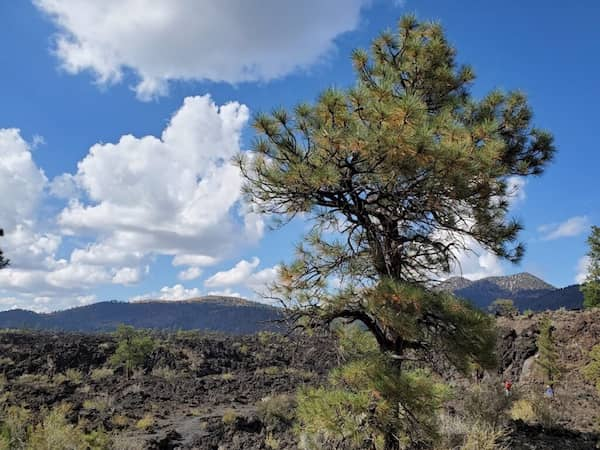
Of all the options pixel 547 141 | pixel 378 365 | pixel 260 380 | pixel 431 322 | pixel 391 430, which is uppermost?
pixel 547 141

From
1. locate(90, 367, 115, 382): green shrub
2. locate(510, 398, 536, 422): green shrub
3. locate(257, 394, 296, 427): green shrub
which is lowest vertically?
locate(257, 394, 296, 427): green shrub

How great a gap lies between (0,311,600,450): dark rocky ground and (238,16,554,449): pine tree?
1.26 meters

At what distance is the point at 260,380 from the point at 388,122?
71.0 ft

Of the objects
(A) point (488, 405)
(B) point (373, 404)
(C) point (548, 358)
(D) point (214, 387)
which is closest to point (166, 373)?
(D) point (214, 387)

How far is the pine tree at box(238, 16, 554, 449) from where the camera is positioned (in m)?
5.68

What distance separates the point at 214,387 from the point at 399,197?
19.3 metres

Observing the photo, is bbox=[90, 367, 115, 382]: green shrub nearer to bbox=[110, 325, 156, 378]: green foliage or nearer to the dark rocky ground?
the dark rocky ground

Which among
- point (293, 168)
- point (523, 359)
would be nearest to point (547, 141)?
point (293, 168)

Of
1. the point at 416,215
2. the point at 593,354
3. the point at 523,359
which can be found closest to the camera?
the point at 416,215

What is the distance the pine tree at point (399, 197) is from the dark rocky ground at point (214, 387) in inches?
49.4

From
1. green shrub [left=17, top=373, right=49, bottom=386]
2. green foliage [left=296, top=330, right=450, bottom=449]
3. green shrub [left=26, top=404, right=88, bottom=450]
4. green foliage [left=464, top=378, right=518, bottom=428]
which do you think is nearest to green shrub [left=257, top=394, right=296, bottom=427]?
green foliage [left=464, top=378, right=518, bottom=428]

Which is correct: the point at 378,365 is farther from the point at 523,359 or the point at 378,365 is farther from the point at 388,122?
the point at 523,359

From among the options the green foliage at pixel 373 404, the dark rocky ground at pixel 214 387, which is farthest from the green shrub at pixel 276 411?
the green foliage at pixel 373 404

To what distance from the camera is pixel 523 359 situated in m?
23.9
